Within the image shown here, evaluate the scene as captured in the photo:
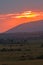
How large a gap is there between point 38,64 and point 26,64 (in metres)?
1.76

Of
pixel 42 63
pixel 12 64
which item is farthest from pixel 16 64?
pixel 42 63

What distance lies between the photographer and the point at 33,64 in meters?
50.1

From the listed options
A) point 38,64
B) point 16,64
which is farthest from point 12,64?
point 38,64

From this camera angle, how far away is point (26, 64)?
1980 inches

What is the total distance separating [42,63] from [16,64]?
3751 mm

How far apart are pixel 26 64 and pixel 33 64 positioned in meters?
1.00

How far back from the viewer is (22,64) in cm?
5069

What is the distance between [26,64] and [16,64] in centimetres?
149

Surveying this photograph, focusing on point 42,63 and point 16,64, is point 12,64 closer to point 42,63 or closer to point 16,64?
point 16,64

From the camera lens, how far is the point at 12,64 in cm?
5056

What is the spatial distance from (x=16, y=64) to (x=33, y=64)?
2.49m

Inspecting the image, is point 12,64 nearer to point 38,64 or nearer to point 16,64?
point 16,64
